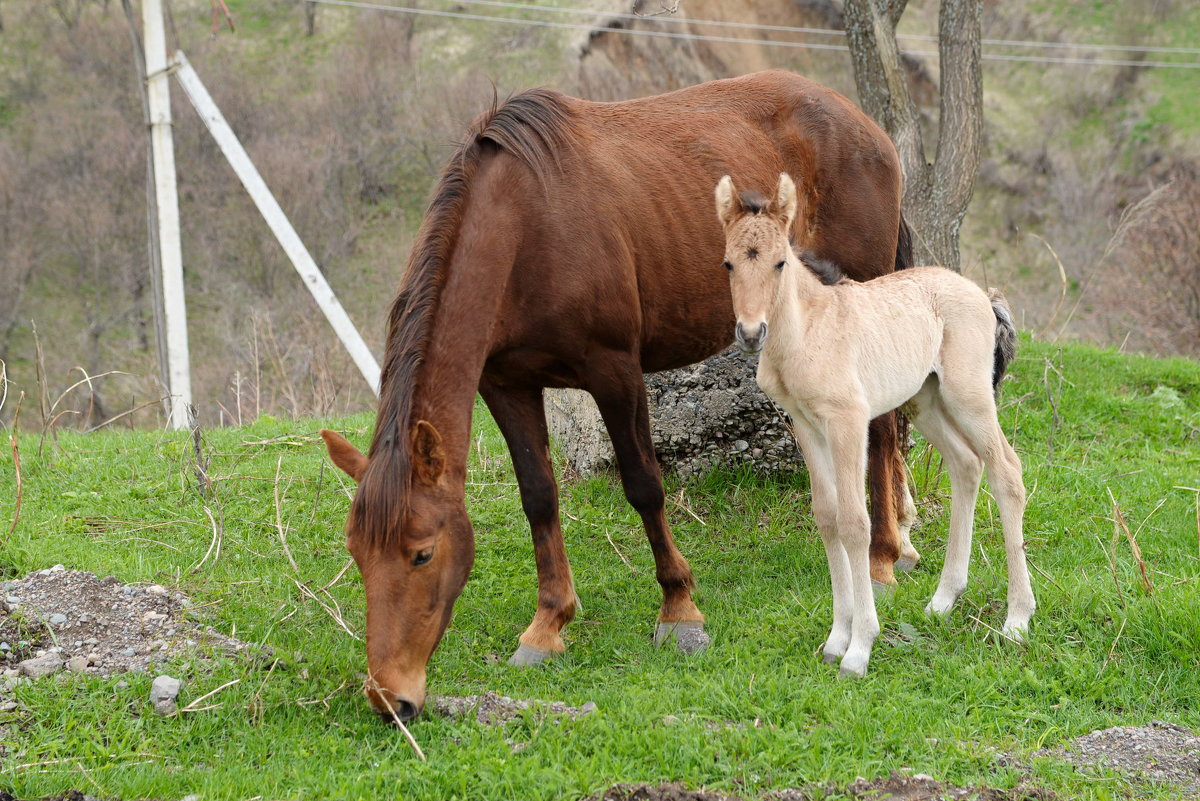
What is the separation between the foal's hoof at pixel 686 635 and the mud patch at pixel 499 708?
0.92 meters

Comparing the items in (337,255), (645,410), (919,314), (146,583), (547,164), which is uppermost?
(547,164)

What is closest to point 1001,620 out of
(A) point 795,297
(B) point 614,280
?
(A) point 795,297

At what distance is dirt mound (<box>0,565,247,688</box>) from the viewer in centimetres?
454

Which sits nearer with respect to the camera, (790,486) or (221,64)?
(790,486)

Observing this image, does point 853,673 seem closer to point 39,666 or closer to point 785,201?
point 785,201

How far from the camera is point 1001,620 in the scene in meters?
4.90

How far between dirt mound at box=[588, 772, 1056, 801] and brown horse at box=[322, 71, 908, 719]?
3.42 ft

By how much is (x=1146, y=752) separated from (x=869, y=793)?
3.77 ft

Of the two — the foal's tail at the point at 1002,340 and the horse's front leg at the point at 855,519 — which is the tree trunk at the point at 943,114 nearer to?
the foal's tail at the point at 1002,340

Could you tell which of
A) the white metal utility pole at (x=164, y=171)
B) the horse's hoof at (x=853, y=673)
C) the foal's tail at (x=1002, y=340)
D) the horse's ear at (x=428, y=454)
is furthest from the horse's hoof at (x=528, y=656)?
the white metal utility pole at (x=164, y=171)

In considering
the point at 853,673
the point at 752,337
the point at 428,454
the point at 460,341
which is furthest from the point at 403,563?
the point at 853,673

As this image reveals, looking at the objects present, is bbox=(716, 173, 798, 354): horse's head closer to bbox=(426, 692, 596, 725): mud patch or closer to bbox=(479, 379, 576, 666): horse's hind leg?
bbox=(479, 379, 576, 666): horse's hind leg

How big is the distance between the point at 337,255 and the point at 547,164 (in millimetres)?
25535

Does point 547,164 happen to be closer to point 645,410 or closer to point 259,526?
point 645,410
